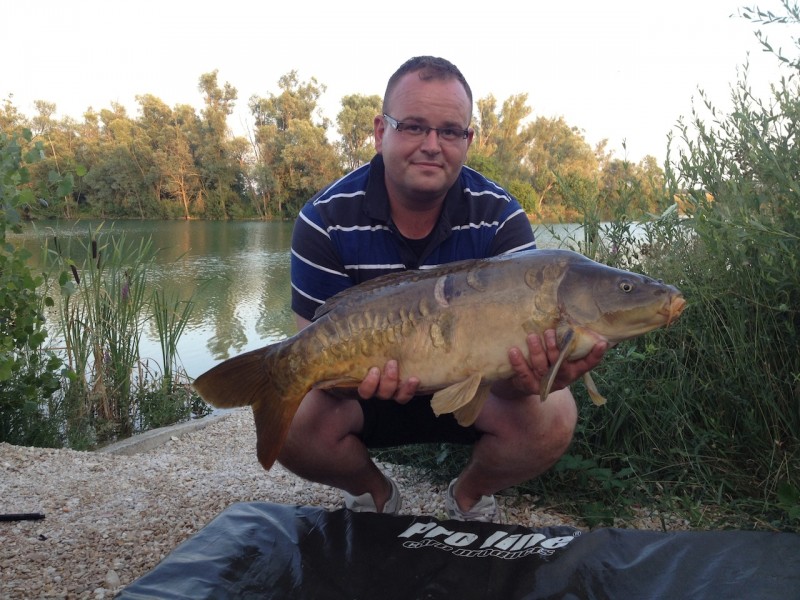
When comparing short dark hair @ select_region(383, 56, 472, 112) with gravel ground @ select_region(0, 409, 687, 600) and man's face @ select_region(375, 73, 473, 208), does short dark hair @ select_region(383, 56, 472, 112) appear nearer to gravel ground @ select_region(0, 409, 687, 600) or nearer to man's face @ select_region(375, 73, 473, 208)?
man's face @ select_region(375, 73, 473, 208)

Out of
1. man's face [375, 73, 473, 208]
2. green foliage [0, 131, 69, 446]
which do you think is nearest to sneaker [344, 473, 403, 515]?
man's face [375, 73, 473, 208]

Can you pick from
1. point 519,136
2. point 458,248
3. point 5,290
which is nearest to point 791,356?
point 458,248

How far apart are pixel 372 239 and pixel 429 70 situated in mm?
495

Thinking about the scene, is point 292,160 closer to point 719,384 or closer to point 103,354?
point 103,354

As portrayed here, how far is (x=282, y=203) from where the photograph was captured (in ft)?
91.0

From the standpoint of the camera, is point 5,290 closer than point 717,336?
No

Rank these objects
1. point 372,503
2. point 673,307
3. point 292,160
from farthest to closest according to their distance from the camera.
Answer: point 292,160
point 372,503
point 673,307

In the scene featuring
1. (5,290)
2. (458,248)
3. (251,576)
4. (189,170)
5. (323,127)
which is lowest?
(251,576)

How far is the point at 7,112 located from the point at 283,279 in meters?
15.1

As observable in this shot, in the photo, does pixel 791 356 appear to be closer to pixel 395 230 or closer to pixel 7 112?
pixel 395 230

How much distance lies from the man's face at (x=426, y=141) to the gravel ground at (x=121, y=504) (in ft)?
3.28

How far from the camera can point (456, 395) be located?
136 cm

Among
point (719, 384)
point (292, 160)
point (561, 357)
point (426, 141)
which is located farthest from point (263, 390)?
point (292, 160)

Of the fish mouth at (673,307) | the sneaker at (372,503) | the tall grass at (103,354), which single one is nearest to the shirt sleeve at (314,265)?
the sneaker at (372,503)
